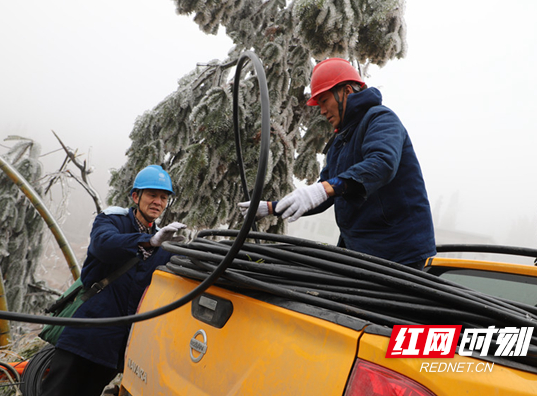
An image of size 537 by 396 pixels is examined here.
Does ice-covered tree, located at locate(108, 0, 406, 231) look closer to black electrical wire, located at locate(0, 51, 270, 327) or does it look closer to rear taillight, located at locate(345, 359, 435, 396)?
black electrical wire, located at locate(0, 51, 270, 327)

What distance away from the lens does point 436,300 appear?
47.1 inches

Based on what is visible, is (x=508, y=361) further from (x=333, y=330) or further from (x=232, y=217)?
(x=232, y=217)

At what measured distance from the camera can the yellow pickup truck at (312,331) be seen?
3.07ft

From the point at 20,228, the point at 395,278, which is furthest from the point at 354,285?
the point at 20,228

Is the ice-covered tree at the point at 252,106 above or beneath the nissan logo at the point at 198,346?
above

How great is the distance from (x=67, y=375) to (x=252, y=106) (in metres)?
2.94

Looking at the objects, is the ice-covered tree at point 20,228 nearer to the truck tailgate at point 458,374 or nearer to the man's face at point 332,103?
the man's face at point 332,103

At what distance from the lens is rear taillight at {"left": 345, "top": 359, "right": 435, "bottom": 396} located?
0.90 metres

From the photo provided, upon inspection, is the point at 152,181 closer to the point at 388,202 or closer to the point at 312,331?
the point at 388,202

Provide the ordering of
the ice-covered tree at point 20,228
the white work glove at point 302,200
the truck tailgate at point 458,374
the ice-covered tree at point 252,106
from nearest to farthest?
the truck tailgate at point 458,374 → the white work glove at point 302,200 → the ice-covered tree at point 252,106 → the ice-covered tree at point 20,228

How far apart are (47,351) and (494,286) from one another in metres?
2.96

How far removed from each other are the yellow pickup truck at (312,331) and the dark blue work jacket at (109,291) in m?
0.71

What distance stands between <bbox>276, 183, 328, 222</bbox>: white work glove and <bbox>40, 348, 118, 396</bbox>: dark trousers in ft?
5.37

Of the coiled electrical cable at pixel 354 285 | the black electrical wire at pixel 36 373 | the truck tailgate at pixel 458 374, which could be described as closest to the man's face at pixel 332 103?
the coiled electrical cable at pixel 354 285
